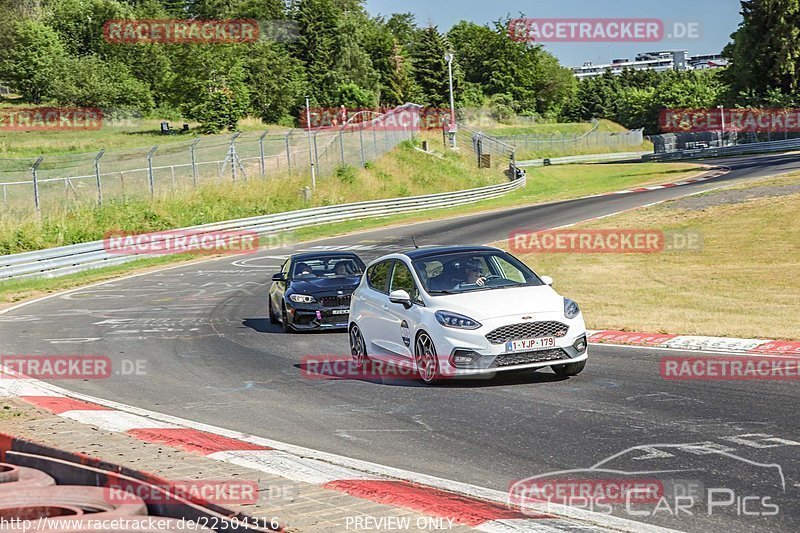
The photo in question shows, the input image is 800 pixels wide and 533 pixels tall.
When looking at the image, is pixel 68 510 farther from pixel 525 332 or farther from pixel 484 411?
pixel 525 332

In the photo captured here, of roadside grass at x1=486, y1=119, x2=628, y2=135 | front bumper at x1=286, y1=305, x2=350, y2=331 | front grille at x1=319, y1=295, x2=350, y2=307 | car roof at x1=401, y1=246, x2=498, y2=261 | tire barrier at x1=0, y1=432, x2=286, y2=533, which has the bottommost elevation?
→ front bumper at x1=286, y1=305, x2=350, y2=331

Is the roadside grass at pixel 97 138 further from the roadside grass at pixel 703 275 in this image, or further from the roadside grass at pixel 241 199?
the roadside grass at pixel 703 275

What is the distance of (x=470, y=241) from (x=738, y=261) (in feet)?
33.3

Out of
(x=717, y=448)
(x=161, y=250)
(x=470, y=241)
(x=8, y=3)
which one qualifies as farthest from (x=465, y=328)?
(x=8, y=3)

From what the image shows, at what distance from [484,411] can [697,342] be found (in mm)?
5243

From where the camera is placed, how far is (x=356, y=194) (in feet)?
174

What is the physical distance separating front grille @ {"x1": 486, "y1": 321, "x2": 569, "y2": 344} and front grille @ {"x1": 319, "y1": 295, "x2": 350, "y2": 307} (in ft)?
22.7

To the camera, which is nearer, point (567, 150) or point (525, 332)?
point (525, 332)

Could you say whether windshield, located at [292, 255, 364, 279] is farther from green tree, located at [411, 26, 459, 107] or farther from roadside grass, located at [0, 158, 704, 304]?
green tree, located at [411, 26, 459, 107]

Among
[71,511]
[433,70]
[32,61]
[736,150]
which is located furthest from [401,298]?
[433,70]

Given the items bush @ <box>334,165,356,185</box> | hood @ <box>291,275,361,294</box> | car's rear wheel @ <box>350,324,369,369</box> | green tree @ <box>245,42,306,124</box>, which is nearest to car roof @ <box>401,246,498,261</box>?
car's rear wheel @ <box>350,324,369,369</box>

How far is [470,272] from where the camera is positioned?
1295 cm

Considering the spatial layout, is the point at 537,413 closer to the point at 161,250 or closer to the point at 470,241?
the point at 470,241

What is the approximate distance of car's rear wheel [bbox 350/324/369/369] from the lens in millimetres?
13852
